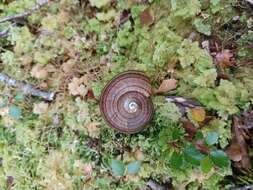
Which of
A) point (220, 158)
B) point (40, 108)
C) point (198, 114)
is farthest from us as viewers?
point (40, 108)

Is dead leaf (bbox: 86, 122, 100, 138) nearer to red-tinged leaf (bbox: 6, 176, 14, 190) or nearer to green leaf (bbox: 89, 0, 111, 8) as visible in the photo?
red-tinged leaf (bbox: 6, 176, 14, 190)

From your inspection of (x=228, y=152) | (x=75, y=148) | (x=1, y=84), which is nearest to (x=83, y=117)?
(x=75, y=148)

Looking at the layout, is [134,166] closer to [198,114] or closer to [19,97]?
[198,114]

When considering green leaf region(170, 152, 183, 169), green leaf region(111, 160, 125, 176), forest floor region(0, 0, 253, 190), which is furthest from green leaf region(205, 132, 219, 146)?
green leaf region(111, 160, 125, 176)

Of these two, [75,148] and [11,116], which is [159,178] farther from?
[11,116]

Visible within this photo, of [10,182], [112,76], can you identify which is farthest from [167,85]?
[10,182]

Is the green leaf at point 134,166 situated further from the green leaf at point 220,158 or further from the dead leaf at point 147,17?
the dead leaf at point 147,17
